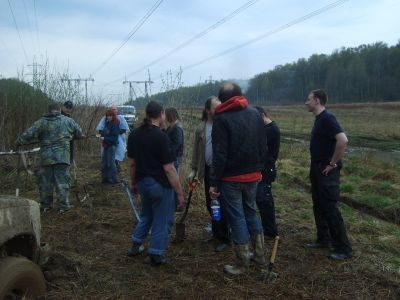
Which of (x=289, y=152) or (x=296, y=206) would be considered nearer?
(x=296, y=206)

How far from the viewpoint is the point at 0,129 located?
10.5m

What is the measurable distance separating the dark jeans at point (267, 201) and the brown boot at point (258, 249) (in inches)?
43.4

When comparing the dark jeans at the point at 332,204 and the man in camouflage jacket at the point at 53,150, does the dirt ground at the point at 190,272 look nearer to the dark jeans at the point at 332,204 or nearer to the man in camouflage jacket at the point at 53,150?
the dark jeans at the point at 332,204

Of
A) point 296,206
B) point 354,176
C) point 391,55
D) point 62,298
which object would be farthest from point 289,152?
point 391,55

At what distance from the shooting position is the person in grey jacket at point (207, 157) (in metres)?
5.57

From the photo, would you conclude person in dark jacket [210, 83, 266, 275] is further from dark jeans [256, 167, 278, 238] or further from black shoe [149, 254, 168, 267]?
dark jeans [256, 167, 278, 238]

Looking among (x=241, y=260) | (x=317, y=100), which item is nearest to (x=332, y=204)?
(x=317, y=100)

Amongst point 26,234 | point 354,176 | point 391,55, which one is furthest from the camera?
point 391,55

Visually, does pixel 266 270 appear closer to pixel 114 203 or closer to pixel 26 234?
pixel 26 234

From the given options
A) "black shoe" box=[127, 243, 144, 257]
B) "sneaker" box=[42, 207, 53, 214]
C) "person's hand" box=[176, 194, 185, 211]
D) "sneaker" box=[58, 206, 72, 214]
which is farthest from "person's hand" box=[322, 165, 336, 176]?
"sneaker" box=[42, 207, 53, 214]

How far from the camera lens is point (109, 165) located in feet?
31.8

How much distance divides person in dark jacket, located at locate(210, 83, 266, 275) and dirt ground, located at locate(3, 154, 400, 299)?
1.36 feet

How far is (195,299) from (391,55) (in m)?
88.6

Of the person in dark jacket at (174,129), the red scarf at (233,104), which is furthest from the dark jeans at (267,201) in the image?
the red scarf at (233,104)
